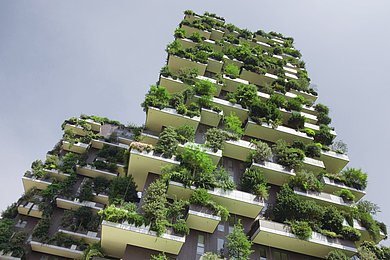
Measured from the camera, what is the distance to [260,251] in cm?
2083

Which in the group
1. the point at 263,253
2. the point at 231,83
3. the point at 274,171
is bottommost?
the point at 263,253

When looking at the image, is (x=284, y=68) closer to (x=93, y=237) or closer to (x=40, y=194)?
(x=93, y=237)

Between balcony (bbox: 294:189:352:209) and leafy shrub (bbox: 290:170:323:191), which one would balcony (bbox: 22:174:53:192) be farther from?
balcony (bbox: 294:189:352:209)

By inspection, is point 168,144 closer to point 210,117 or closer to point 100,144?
point 210,117

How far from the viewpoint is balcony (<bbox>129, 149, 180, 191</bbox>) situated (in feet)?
70.8

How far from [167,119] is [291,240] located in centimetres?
1374

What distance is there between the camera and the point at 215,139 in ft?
79.2

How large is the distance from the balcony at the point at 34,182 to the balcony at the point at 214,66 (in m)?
24.3

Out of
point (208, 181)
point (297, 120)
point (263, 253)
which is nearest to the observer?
point (263, 253)

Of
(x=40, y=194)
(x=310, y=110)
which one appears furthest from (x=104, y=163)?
(x=310, y=110)

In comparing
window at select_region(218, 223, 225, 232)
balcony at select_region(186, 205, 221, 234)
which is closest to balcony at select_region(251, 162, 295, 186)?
window at select_region(218, 223, 225, 232)

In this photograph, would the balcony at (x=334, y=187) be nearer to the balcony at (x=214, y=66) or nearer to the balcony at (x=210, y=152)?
the balcony at (x=210, y=152)

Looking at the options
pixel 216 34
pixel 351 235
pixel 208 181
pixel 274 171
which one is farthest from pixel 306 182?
pixel 216 34

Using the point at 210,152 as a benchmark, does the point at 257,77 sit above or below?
above
